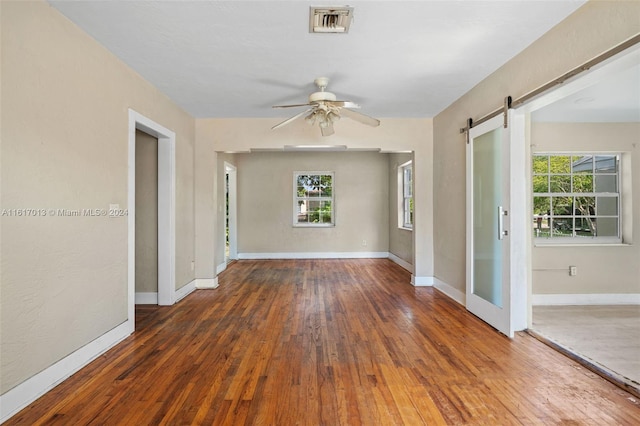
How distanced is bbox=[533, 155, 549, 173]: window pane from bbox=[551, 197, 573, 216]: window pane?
0.43 metres

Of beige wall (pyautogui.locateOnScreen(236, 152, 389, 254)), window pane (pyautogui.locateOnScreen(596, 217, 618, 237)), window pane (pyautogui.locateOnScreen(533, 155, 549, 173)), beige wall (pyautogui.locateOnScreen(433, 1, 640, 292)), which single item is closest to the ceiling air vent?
beige wall (pyautogui.locateOnScreen(433, 1, 640, 292))

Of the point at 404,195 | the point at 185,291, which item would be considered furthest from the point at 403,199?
the point at 185,291

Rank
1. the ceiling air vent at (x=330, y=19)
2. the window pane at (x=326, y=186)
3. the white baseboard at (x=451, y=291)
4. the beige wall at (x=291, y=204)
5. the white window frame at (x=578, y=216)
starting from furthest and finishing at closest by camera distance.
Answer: the window pane at (x=326, y=186), the beige wall at (x=291, y=204), the white window frame at (x=578, y=216), the white baseboard at (x=451, y=291), the ceiling air vent at (x=330, y=19)

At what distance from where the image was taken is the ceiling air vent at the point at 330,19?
2.32 meters

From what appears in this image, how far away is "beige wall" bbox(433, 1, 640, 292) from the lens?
2150 mm

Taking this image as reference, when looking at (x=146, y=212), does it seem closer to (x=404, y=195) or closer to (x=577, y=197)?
(x=404, y=195)

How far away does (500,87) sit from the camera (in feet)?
10.9

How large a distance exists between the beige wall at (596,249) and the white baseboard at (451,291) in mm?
947

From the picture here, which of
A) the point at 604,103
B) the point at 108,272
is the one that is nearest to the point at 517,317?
the point at 604,103

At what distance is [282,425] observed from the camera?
1810 mm

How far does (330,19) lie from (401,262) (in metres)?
5.42

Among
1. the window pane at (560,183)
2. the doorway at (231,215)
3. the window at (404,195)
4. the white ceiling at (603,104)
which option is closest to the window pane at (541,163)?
the window pane at (560,183)

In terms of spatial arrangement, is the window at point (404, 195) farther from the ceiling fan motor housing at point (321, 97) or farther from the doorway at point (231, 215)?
the ceiling fan motor housing at point (321, 97)

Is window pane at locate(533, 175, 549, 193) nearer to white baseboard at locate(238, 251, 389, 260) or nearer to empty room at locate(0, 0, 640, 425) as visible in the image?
empty room at locate(0, 0, 640, 425)
